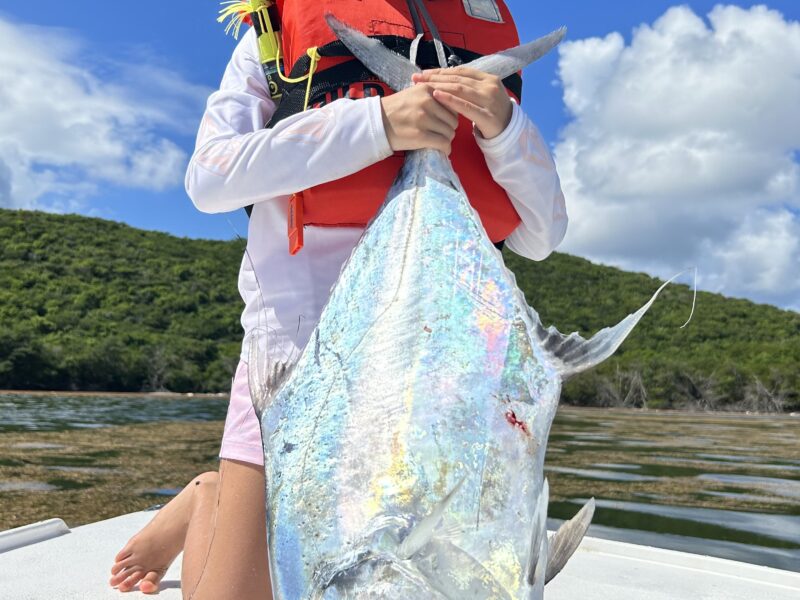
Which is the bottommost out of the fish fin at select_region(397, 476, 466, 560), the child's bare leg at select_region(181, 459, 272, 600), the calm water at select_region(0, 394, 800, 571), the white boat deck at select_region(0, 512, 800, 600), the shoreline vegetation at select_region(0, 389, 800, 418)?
the shoreline vegetation at select_region(0, 389, 800, 418)

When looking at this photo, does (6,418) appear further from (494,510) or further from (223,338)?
(223,338)

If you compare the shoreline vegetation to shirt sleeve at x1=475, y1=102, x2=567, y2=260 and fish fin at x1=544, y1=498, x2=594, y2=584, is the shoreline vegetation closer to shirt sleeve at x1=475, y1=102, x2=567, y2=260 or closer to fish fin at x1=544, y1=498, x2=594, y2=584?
shirt sleeve at x1=475, y1=102, x2=567, y2=260

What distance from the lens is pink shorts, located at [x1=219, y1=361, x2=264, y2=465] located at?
5.54ft

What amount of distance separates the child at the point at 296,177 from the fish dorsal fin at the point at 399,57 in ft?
0.12

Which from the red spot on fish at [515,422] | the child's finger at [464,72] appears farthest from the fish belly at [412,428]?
the child's finger at [464,72]

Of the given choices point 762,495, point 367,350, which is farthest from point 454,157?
point 762,495

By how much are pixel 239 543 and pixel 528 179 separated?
1.05m

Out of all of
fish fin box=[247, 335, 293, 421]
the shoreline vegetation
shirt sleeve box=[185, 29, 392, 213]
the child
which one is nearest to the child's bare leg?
the child

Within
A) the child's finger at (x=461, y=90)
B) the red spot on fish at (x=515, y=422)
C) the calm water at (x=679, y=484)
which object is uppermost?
the child's finger at (x=461, y=90)

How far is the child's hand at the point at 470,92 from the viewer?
4.53ft

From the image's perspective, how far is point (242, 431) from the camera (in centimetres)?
172

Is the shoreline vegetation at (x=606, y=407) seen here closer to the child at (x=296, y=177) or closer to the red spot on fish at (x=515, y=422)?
the child at (x=296, y=177)

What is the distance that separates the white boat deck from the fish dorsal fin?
1892mm

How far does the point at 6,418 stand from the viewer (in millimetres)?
15430
